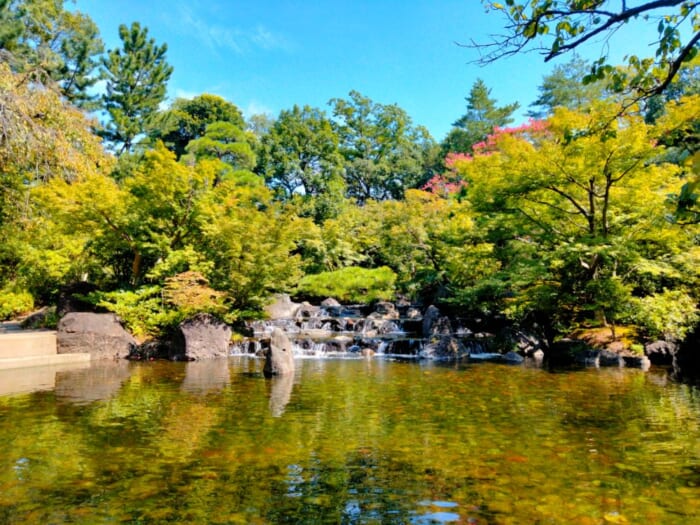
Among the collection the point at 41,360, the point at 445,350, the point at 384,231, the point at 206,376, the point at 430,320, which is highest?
the point at 384,231

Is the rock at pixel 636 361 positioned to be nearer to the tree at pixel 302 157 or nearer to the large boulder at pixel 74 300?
the large boulder at pixel 74 300

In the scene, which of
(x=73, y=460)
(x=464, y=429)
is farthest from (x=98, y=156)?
(x=464, y=429)

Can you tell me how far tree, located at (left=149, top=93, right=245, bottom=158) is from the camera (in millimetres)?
36125

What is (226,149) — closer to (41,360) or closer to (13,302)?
(13,302)

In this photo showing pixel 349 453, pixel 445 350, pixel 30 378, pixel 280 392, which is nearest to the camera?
pixel 349 453

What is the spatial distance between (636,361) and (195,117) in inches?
1396

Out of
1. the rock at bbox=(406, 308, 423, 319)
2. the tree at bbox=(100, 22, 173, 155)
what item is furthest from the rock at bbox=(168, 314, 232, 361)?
the tree at bbox=(100, 22, 173, 155)

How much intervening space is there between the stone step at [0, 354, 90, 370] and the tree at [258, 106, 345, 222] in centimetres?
2124

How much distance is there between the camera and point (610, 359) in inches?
441

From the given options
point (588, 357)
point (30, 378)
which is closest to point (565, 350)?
point (588, 357)

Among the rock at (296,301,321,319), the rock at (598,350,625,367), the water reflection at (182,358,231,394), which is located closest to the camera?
the water reflection at (182,358,231,394)

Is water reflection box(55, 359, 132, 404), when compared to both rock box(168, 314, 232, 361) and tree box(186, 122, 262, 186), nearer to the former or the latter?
rock box(168, 314, 232, 361)

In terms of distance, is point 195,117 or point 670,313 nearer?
point 670,313

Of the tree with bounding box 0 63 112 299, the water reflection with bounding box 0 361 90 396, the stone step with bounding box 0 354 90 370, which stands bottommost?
the water reflection with bounding box 0 361 90 396
